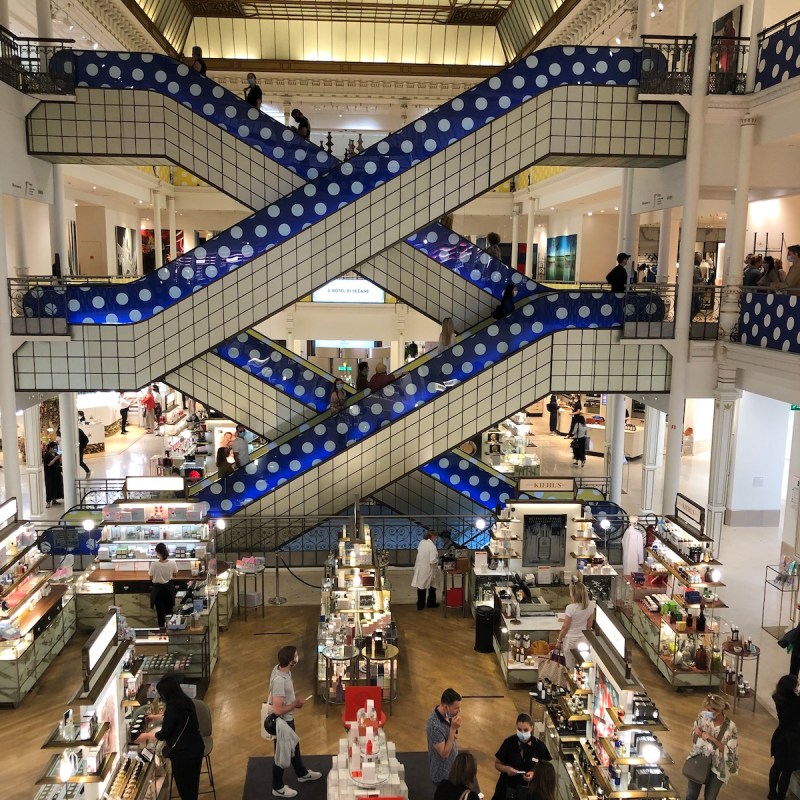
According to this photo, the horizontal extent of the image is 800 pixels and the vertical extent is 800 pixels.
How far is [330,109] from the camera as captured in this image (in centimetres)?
2478

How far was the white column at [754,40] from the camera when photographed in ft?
43.7

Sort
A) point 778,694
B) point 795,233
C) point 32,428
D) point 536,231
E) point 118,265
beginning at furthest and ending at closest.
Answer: point 536,231, point 118,265, point 795,233, point 32,428, point 778,694

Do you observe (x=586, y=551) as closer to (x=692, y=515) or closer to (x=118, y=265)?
(x=692, y=515)

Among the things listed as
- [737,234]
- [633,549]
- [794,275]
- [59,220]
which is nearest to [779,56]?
[737,234]

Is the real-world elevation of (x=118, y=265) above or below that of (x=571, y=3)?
below

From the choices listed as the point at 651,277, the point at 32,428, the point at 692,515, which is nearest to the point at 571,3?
the point at 651,277

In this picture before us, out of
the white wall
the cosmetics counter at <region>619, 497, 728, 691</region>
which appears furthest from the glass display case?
the white wall

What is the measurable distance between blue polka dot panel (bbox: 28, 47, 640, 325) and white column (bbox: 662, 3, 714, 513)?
1058mm

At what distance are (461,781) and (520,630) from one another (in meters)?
5.22

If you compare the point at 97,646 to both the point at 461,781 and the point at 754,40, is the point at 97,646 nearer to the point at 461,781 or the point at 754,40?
the point at 461,781

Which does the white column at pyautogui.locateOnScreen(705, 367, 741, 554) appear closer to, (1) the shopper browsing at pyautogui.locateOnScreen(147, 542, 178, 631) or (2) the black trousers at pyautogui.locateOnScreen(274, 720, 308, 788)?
(2) the black trousers at pyautogui.locateOnScreen(274, 720, 308, 788)

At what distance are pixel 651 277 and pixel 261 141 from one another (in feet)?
37.4

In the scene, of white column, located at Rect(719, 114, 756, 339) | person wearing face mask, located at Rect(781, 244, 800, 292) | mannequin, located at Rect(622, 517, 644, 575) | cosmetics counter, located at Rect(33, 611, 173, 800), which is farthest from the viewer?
white column, located at Rect(719, 114, 756, 339)

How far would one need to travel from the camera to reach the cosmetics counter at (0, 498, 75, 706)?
1024 centimetres
